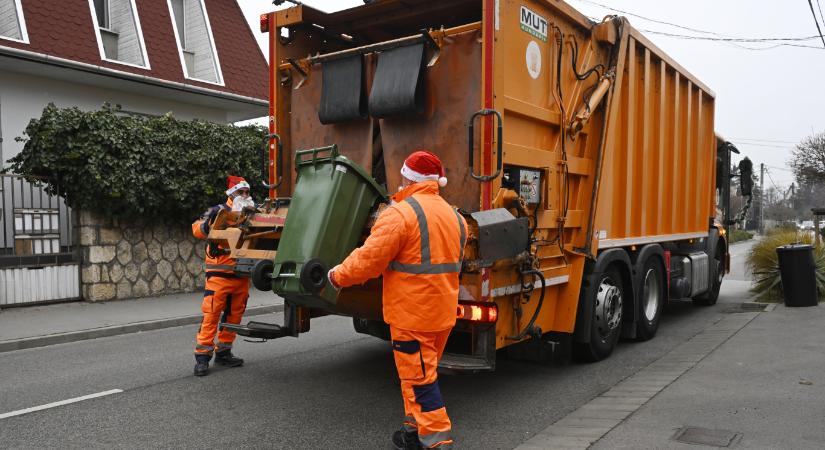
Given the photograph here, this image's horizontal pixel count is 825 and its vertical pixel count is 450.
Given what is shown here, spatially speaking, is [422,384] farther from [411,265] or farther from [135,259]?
[135,259]

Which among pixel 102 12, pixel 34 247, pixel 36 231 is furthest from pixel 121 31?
pixel 34 247

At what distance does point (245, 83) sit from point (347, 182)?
1320cm

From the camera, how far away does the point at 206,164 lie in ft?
36.2

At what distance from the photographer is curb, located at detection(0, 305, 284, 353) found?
749 cm

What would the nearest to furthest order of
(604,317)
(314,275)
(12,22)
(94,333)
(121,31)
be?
(314,275) → (604,317) → (94,333) → (12,22) → (121,31)

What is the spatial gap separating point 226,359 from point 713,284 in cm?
710

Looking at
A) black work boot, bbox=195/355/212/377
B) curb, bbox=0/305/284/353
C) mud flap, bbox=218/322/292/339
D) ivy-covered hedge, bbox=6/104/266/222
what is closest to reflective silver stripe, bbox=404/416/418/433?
mud flap, bbox=218/322/292/339

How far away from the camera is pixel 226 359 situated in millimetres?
6164

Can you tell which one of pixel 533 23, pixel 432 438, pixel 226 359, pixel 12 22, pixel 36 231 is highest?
pixel 12 22

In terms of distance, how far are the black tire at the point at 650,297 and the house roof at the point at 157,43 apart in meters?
10.9

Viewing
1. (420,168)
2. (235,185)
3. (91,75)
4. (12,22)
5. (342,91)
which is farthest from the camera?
(91,75)

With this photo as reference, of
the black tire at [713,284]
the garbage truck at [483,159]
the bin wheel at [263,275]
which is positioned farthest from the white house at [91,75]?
the black tire at [713,284]

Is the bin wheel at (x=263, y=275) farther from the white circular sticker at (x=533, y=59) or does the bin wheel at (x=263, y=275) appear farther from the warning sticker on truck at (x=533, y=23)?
the warning sticker on truck at (x=533, y=23)

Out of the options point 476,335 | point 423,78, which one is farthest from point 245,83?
point 476,335
